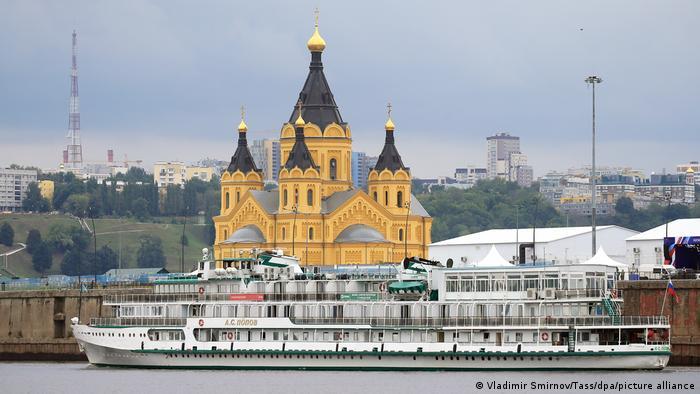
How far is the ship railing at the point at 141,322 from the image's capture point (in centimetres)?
8638

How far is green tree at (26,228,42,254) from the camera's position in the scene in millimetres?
193475

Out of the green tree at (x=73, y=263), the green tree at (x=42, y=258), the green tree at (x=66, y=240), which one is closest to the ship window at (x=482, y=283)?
the green tree at (x=73, y=263)

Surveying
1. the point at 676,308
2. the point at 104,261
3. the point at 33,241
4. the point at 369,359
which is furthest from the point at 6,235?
the point at 676,308

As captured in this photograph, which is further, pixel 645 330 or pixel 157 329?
pixel 157 329

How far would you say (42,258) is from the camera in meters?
190

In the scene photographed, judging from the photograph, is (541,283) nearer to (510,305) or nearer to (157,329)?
(510,305)

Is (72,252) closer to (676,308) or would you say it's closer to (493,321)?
(676,308)

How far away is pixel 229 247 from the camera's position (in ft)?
455

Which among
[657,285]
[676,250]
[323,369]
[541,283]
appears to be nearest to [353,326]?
[323,369]

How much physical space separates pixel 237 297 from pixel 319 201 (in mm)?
53305

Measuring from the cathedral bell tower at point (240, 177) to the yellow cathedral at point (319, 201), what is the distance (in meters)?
0.08

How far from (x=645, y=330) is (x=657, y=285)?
9.38 meters

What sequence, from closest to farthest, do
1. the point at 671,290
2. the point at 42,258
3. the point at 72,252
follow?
the point at 671,290 → the point at 72,252 → the point at 42,258

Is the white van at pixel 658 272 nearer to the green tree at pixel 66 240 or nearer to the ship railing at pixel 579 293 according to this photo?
the ship railing at pixel 579 293
